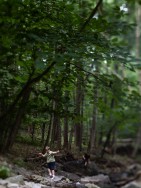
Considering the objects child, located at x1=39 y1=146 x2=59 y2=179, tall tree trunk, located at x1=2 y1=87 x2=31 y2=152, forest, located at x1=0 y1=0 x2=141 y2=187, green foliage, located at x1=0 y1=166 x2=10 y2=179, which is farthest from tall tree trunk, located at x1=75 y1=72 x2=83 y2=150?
green foliage, located at x1=0 y1=166 x2=10 y2=179

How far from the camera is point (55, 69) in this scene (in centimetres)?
366

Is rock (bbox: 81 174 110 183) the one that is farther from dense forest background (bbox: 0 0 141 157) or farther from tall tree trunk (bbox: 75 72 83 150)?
tall tree trunk (bbox: 75 72 83 150)

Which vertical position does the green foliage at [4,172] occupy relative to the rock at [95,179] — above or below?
above

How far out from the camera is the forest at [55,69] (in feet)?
12.5

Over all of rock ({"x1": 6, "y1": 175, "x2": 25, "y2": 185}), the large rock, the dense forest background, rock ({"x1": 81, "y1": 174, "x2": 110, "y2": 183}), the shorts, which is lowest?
rock ({"x1": 81, "y1": 174, "x2": 110, "y2": 183})

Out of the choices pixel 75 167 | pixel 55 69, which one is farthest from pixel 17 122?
pixel 55 69

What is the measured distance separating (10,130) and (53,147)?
36.4 inches

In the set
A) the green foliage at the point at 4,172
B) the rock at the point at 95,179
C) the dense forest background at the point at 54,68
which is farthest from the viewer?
the rock at the point at 95,179

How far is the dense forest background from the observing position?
3799 millimetres

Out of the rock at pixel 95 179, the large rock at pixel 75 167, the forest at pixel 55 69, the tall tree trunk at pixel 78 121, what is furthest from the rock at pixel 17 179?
the rock at pixel 95 179

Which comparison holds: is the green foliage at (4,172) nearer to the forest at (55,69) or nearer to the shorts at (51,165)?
the forest at (55,69)

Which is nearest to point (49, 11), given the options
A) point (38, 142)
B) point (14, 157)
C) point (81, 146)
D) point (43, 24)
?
point (43, 24)

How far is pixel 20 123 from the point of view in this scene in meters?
5.80

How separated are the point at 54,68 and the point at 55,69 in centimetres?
22
